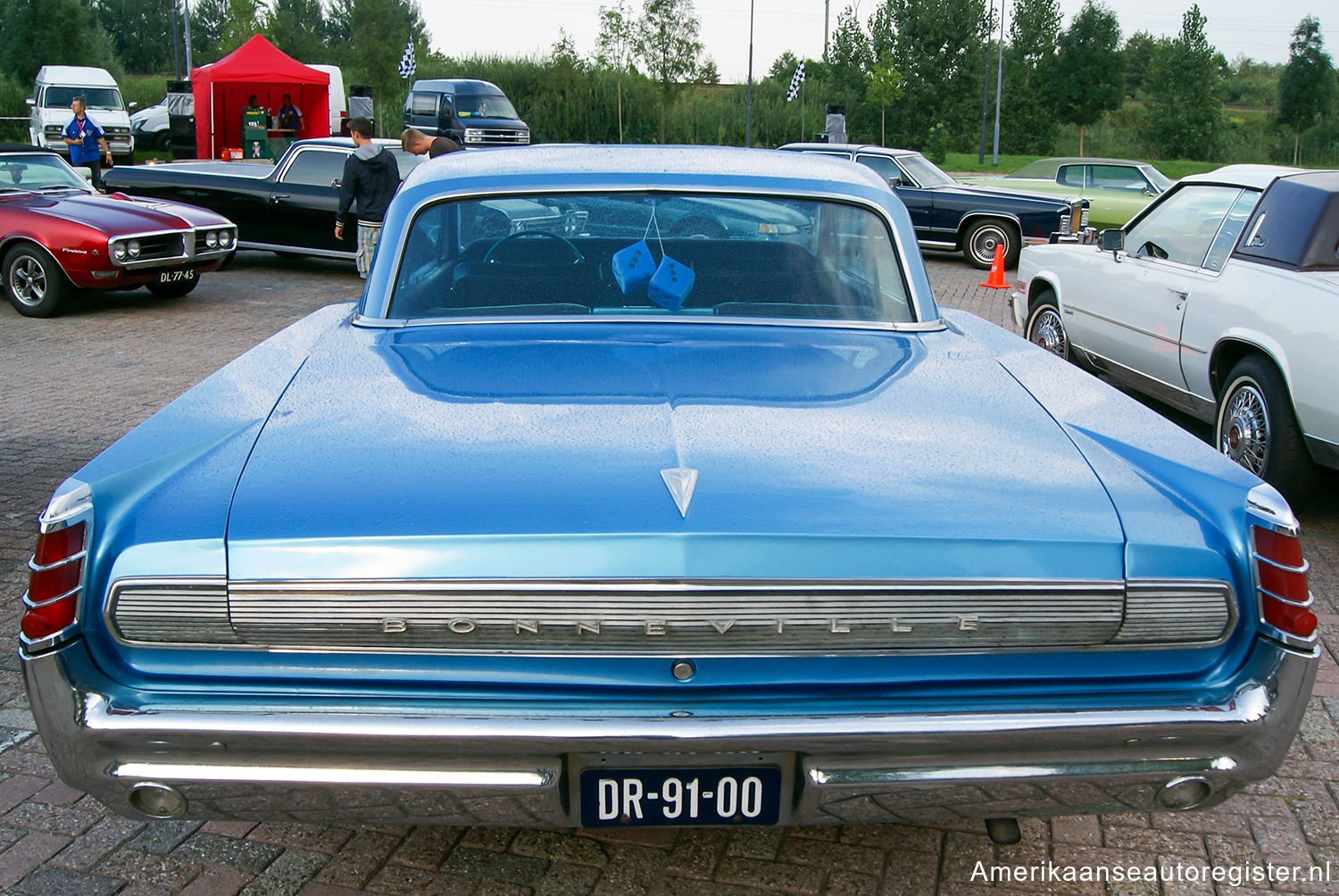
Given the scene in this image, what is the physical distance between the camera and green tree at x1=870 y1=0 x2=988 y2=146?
48688 millimetres

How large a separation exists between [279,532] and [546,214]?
68.3 inches

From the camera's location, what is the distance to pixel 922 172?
15.7m

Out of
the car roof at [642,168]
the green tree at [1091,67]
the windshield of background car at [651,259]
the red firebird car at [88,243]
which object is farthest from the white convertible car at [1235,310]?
the green tree at [1091,67]

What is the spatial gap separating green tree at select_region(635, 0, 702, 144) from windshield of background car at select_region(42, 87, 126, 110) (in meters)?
17.4

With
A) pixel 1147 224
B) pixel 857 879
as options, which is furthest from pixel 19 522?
pixel 1147 224

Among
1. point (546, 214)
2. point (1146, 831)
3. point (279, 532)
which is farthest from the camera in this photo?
point (546, 214)

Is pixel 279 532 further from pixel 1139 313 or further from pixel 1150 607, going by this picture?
pixel 1139 313

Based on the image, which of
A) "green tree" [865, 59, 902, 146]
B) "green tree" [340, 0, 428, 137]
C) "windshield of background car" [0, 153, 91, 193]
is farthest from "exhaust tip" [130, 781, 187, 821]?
"green tree" [340, 0, 428, 137]

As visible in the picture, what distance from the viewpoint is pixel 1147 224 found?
22.8 feet

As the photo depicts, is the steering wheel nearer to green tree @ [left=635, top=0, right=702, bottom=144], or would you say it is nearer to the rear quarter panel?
the rear quarter panel

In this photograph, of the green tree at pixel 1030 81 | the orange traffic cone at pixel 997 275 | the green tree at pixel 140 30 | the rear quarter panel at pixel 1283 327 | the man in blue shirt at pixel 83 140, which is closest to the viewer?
the rear quarter panel at pixel 1283 327

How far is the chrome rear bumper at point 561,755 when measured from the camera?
1953 millimetres

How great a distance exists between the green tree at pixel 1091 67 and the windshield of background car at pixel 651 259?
46081 mm

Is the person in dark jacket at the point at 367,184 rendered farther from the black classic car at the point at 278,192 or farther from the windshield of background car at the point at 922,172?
the windshield of background car at the point at 922,172
